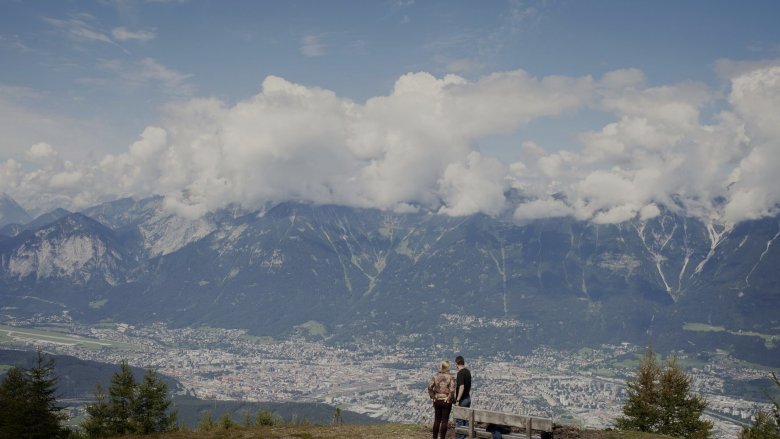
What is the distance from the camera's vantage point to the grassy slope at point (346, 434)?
23.4 meters

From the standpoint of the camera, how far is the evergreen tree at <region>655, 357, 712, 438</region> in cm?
3562

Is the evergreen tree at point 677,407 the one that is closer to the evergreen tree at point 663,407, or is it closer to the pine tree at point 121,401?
the evergreen tree at point 663,407

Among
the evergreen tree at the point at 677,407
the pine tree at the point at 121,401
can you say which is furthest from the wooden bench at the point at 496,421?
the pine tree at the point at 121,401

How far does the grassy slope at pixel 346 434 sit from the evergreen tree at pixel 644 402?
11935mm

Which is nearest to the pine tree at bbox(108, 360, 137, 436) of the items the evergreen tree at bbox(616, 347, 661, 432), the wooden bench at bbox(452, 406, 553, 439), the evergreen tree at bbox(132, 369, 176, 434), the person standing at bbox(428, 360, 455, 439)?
the evergreen tree at bbox(132, 369, 176, 434)

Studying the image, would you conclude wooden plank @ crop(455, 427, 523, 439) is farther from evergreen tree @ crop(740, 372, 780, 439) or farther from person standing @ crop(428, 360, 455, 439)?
evergreen tree @ crop(740, 372, 780, 439)

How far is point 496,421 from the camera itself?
19188 mm

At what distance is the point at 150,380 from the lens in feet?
131

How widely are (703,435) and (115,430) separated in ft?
130

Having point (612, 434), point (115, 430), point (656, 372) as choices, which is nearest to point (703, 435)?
point (656, 372)

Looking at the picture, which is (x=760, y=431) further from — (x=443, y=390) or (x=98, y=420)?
(x=98, y=420)

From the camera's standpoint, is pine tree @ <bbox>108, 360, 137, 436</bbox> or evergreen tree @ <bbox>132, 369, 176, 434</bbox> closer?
pine tree @ <bbox>108, 360, 137, 436</bbox>

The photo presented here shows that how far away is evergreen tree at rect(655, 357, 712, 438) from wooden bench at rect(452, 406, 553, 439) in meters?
23.1

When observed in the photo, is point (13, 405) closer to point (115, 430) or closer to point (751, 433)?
point (115, 430)
